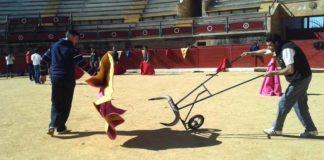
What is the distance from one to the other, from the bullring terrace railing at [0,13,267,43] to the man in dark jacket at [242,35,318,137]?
19573 millimetres

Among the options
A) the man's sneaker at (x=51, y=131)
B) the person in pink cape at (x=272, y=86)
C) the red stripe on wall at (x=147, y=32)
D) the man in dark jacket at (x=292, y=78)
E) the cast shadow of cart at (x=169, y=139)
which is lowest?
the cast shadow of cart at (x=169, y=139)

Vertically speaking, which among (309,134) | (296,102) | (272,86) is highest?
(296,102)

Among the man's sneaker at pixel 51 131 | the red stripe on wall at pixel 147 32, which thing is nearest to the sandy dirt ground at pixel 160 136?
the man's sneaker at pixel 51 131

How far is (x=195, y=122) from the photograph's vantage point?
612cm

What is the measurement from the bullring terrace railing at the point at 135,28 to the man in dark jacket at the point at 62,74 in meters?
19.7

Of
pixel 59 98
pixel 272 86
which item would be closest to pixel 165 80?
pixel 272 86

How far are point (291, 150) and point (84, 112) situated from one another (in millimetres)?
4316

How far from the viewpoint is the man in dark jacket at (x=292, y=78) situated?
5203 mm

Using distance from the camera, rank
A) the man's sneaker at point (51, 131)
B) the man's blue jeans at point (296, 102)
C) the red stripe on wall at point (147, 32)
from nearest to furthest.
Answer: the man's blue jeans at point (296, 102), the man's sneaker at point (51, 131), the red stripe on wall at point (147, 32)

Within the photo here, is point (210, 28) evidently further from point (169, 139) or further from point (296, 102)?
point (169, 139)

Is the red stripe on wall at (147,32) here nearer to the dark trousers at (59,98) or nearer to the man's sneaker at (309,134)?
the dark trousers at (59,98)

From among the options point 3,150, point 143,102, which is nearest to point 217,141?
point 3,150

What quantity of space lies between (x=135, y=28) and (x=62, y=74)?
2312 centimetres

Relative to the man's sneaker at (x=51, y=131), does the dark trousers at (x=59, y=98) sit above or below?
above
